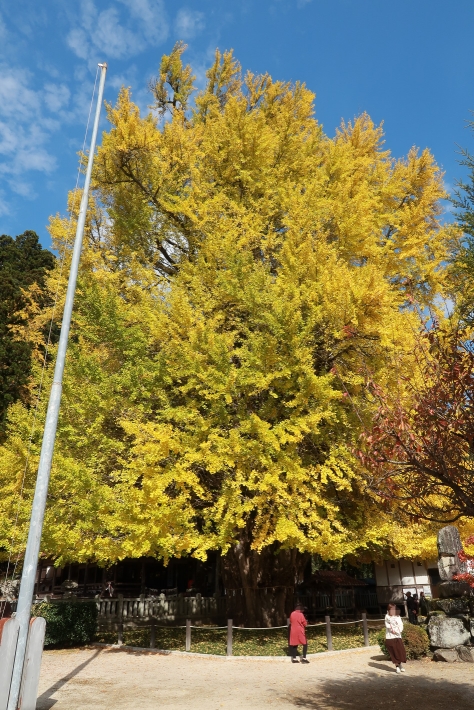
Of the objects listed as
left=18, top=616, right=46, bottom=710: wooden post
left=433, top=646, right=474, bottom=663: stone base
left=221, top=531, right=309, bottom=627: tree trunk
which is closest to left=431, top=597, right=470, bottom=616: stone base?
left=433, top=646, right=474, bottom=663: stone base

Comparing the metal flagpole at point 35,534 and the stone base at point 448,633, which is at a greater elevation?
the metal flagpole at point 35,534

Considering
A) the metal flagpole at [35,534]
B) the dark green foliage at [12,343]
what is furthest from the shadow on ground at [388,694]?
the dark green foliage at [12,343]

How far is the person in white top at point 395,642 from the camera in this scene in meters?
9.02

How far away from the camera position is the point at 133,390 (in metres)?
10.3

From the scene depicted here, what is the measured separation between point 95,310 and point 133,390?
2085 millimetres

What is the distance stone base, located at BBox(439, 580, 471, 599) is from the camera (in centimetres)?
1042

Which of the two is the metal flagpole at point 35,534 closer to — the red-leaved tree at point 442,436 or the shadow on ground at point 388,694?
the red-leaved tree at point 442,436

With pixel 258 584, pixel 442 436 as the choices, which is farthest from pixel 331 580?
pixel 442 436

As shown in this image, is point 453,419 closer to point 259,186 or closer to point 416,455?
point 416,455

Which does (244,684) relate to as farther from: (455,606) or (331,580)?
(331,580)

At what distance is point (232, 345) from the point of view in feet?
36.6

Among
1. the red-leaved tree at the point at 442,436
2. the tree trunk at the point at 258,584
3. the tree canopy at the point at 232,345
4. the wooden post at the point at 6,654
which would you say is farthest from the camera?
the tree trunk at the point at 258,584

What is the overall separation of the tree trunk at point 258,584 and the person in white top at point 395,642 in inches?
155

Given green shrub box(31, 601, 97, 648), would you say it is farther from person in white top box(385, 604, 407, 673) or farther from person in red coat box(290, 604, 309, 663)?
person in white top box(385, 604, 407, 673)
